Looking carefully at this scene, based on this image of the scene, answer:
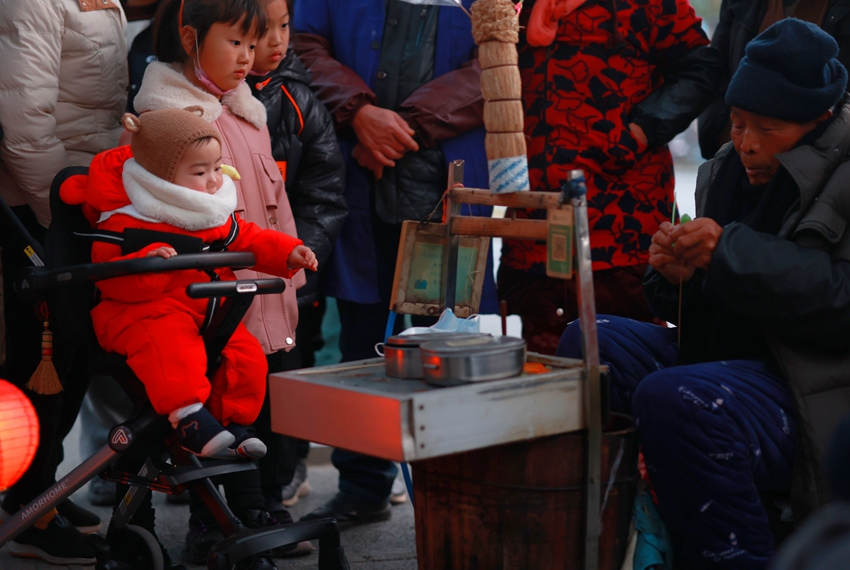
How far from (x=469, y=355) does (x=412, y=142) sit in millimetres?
1381

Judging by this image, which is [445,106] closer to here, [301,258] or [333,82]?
[333,82]

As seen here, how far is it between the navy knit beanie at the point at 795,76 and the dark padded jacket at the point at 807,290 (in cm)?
10

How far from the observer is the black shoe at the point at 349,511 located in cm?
311

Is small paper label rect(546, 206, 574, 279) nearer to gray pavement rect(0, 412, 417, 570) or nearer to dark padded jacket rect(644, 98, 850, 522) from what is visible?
dark padded jacket rect(644, 98, 850, 522)

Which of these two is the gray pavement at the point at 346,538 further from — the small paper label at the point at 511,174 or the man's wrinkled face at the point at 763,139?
the man's wrinkled face at the point at 763,139

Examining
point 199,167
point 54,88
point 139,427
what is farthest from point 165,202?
point 54,88

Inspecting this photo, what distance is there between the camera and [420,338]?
205 cm

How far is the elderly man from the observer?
6.49 ft

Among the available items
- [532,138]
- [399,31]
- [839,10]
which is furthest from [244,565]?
[839,10]

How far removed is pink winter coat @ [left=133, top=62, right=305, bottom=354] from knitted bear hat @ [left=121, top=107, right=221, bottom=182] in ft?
1.12

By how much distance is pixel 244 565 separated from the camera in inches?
96.0

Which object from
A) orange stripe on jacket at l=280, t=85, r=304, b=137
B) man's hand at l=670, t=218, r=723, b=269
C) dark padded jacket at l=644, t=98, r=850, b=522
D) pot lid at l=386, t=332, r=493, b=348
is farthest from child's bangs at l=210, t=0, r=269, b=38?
dark padded jacket at l=644, t=98, r=850, b=522

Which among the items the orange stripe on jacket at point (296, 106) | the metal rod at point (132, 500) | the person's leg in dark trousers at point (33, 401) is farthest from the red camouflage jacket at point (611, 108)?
the person's leg in dark trousers at point (33, 401)

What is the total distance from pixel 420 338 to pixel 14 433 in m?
0.98
